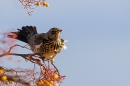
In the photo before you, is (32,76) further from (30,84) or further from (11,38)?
(11,38)

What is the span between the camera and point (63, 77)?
3.54 meters

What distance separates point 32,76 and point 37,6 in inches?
40.0

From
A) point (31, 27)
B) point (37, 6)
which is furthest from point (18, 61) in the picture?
point (31, 27)

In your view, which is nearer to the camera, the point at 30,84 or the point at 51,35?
the point at 30,84

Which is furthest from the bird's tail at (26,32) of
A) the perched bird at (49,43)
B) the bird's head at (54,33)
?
the bird's head at (54,33)

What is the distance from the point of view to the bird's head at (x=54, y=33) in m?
4.87

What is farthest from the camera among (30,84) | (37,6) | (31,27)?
(31,27)

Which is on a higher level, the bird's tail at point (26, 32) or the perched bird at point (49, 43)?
the bird's tail at point (26, 32)

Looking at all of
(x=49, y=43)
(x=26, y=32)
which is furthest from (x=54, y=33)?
(x=26, y=32)

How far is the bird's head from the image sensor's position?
16.0ft

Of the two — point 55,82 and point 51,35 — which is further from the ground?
point 51,35

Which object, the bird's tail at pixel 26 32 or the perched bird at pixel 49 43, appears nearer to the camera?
the perched bird at pixel 49 43

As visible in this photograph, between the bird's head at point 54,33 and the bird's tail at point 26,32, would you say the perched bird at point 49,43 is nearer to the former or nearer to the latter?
the bird's head at point 54,33

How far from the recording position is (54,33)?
16.1 feet
